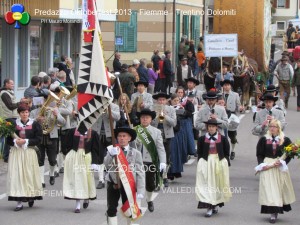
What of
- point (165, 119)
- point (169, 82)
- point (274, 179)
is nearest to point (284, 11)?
point (169, 82)

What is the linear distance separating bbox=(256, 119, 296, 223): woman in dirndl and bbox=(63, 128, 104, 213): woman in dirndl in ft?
8.44

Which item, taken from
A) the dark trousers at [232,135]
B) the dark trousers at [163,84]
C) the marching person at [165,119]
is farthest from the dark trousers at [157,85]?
the marching person at [165,119]

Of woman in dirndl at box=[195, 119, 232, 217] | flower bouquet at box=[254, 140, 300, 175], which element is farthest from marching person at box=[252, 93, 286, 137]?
flower bouquet at box=[254, 140, 300, 175]

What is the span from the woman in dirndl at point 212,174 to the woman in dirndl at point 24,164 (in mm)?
2517

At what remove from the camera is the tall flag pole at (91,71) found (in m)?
10.6

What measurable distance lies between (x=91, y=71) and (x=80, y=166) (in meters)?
3.99

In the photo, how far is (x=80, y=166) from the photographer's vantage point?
565 inches

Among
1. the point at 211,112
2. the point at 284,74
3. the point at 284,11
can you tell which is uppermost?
the point at 284,11

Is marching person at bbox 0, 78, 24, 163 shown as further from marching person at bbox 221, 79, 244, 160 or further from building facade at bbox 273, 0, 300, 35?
building facade at bbox 273, 0, 300, 35

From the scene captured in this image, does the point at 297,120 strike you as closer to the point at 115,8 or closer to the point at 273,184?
the point at 115,8

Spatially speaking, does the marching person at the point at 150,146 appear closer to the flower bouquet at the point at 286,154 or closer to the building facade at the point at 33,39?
the flower bouquet at the point at 286,154

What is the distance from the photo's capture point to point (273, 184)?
44.9 ft

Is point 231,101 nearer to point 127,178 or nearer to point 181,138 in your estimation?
point 181,138

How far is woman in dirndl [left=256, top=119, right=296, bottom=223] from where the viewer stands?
44.8 feet
